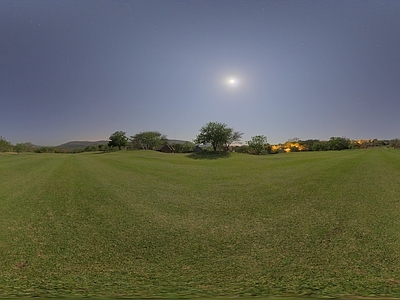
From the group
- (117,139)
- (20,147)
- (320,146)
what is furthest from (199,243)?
(20,147)

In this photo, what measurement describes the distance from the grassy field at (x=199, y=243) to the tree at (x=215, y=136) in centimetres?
3632

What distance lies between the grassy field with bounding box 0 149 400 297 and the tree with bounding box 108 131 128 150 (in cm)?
4600

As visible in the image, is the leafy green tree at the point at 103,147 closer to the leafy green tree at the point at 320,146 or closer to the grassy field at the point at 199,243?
the grassy field at the point at 199,243

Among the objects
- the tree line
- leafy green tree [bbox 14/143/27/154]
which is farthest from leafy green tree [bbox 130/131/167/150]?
leafy green tree [bbox 14/143/27/154]

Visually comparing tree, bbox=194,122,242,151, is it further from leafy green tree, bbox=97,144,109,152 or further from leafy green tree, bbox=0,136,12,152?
leafy green tree, bbox=0,136,12,152

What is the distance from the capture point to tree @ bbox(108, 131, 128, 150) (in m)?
52.6

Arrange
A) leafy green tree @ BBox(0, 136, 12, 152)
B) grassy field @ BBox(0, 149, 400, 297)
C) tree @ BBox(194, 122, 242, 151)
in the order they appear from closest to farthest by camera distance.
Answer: grassy field @ BBox(0, 149, 400, 297) → tree @ BBox(194, 122, 242, 151) → leafy green tree @ BBox(0, 136, 12, 152)

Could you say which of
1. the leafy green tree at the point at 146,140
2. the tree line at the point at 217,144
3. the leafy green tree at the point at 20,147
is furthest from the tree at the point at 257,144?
the leafy green tree at the point at 20,147

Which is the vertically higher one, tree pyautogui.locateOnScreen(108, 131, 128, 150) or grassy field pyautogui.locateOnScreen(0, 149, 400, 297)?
tree pyautogui.locateOnScreen(108, 131, 128, 150)

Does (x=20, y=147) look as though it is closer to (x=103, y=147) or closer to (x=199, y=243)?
(x=103, y=147)

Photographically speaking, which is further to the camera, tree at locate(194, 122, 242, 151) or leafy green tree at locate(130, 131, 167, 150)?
leafy green tree at locate(130, 131, 167, 150)

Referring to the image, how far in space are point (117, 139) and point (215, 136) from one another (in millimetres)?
27075

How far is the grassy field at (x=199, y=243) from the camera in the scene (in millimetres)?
2891

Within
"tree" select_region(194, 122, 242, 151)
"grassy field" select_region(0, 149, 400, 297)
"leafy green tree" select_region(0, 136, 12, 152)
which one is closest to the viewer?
"grassy field" select_region(0, 149, 400, 297)
